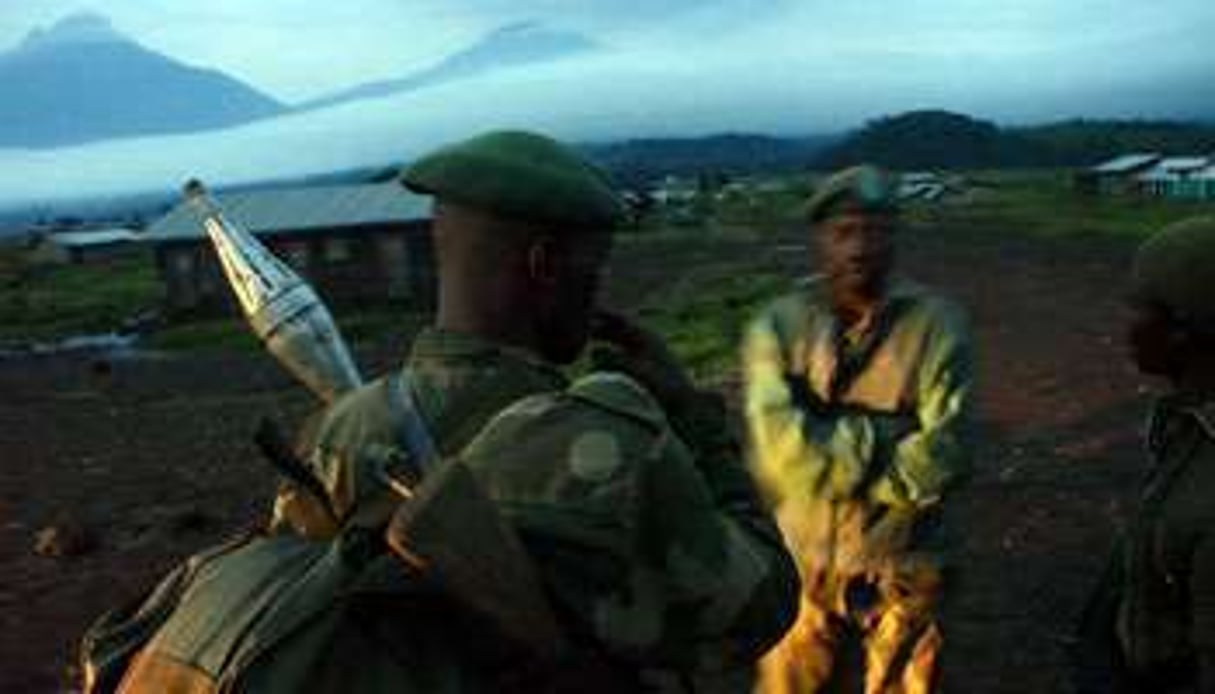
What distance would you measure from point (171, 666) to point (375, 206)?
139 feet

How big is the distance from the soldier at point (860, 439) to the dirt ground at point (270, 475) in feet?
1.17

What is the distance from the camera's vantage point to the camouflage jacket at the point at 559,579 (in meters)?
2.06

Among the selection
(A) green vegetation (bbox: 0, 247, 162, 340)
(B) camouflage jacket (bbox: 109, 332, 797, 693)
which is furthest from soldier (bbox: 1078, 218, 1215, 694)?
(A) green vegetation (bbox: 0, 247, 162, 340)

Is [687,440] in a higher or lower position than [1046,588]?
higher

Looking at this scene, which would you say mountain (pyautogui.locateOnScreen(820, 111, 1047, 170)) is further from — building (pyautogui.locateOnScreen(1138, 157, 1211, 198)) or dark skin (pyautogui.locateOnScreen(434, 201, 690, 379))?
dark skin (pyautogui.locateOnScreen(434, 201, 690, 379))

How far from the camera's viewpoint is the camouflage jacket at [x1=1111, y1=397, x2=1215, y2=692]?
361 cm

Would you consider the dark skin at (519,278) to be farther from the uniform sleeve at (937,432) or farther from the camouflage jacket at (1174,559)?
the uniform sleeve at (937,432)

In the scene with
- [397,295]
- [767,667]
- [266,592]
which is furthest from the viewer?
[397,295]

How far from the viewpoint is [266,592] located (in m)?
2.07

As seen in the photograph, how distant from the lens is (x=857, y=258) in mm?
5883

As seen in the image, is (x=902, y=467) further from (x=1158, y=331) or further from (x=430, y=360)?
(x=430, y=360)

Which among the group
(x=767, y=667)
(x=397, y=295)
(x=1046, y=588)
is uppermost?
(x=767, y=667)

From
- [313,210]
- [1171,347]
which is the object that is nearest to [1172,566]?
[1171,347]

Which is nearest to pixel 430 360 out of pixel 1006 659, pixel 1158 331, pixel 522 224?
pixel 522 224
